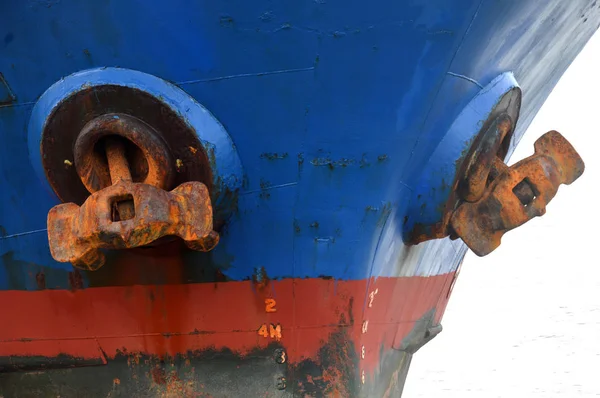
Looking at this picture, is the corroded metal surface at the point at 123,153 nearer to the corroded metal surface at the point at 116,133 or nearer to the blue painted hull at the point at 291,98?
the corroded metal surface at the point at 116,133

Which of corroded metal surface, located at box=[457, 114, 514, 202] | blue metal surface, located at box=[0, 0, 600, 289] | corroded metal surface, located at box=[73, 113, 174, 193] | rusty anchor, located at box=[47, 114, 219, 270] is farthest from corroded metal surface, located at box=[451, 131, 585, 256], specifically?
corroded metal surface, located at box=[73, 113, 174, 193]

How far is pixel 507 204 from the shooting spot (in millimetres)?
3496

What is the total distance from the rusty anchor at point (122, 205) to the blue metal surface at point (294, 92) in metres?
0.24

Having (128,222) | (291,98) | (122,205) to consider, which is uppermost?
(291,98)

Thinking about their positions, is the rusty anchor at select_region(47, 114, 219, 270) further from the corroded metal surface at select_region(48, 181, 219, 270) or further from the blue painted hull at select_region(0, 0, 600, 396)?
the blue painted hull at select_region(0, 0, 600, 396)

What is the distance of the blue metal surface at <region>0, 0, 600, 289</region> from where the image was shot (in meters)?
2.93

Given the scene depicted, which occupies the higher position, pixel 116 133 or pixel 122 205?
pixel 116 133

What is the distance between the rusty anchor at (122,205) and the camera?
274cm

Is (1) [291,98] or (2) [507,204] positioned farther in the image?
(2) [507,204]

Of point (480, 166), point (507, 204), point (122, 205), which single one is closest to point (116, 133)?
point (122, 205)

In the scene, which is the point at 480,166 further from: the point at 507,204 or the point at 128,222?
the point at 128,222

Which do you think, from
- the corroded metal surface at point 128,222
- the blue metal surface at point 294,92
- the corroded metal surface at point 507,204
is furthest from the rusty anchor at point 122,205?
the corroded metal surface at point 507,204

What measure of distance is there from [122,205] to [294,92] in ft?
2.52

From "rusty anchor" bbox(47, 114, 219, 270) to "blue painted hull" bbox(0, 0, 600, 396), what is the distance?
0.26 meters
